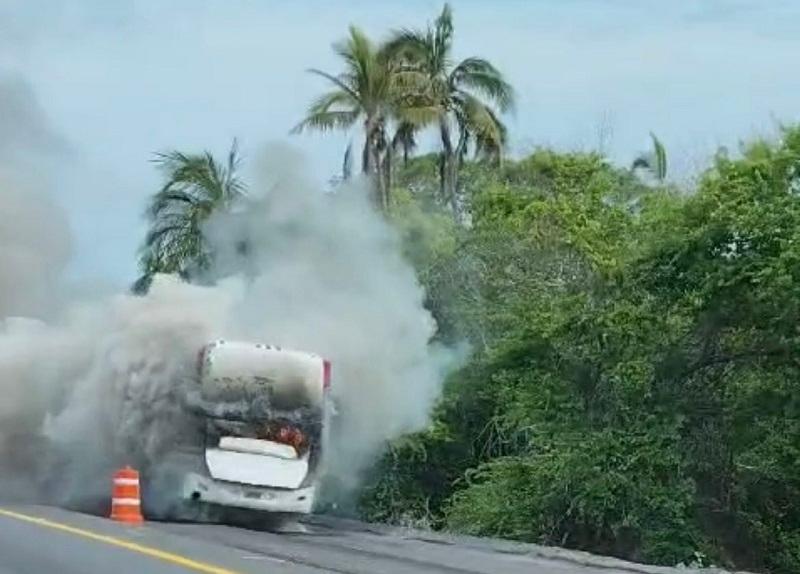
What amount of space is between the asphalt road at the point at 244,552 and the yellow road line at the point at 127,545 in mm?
10

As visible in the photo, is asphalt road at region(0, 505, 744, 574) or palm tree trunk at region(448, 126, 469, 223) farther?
palm tree trunk at region(448, 126, 469, 223)

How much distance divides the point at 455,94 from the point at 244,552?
25.1 m

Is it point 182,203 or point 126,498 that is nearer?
point 126,498

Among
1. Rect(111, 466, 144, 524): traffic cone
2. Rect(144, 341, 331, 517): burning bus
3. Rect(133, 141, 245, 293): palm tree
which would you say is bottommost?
Rect(111, 466, 144, 524): traffic cone

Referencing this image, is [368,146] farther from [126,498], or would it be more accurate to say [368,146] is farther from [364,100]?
[126,498]

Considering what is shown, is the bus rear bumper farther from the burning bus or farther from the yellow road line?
the yellow road line

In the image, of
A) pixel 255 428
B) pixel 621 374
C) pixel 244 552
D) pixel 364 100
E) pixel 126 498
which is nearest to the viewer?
pixel 244 552

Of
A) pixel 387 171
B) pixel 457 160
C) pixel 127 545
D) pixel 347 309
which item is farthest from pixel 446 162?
pixel 127 545

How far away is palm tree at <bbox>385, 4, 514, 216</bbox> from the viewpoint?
40188 millimetres

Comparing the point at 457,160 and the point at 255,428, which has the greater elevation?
the point at 457,160

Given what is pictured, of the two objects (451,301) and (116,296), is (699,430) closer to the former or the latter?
(451,301)

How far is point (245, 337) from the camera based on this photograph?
25516mm

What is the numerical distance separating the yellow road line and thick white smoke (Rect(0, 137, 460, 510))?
7.75 feet

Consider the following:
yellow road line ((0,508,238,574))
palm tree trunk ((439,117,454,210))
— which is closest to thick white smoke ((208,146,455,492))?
yellow road line ((0,508,238,574))
